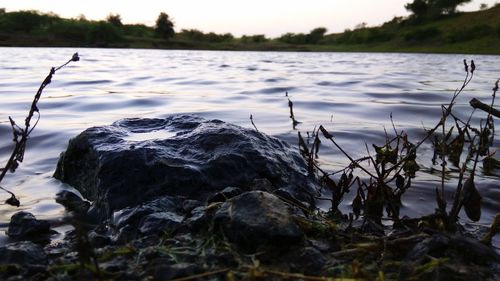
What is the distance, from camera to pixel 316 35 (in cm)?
8438

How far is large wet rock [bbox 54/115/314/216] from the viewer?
2.91m

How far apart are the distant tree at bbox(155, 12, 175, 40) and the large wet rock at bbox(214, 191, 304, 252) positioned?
83.5 m

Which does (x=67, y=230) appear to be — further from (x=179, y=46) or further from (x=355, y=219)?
(x=179, y=46)

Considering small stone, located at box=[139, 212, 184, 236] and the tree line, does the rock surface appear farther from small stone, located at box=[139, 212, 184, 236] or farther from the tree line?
the tree line

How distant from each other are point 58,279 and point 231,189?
1110 millimetres

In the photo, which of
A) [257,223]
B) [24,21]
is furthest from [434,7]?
[257,223]

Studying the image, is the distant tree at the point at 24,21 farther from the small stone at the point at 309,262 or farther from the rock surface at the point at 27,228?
the small stone at the point at 309,262

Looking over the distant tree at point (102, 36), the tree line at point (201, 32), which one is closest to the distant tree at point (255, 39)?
the tree line at point (201, 32)

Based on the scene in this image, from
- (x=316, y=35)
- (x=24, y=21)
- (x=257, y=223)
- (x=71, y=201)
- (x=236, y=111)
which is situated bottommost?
(x=71, y=201)

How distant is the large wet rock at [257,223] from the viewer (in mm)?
2006

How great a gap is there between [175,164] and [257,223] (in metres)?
1.15

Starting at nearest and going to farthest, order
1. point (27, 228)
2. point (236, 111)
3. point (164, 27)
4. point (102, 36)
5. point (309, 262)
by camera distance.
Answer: point (309, 262) < point (27, 228) < point (236, 111) < point (102, 36) < point (164, 27)

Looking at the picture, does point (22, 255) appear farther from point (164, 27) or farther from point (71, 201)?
point (164, 27)

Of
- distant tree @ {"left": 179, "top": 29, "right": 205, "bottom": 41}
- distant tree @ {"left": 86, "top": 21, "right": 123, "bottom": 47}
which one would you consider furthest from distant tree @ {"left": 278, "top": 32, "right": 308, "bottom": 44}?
distant tree @ {"left": 86, "top": 21, "right": 123, "bottom": 47}
